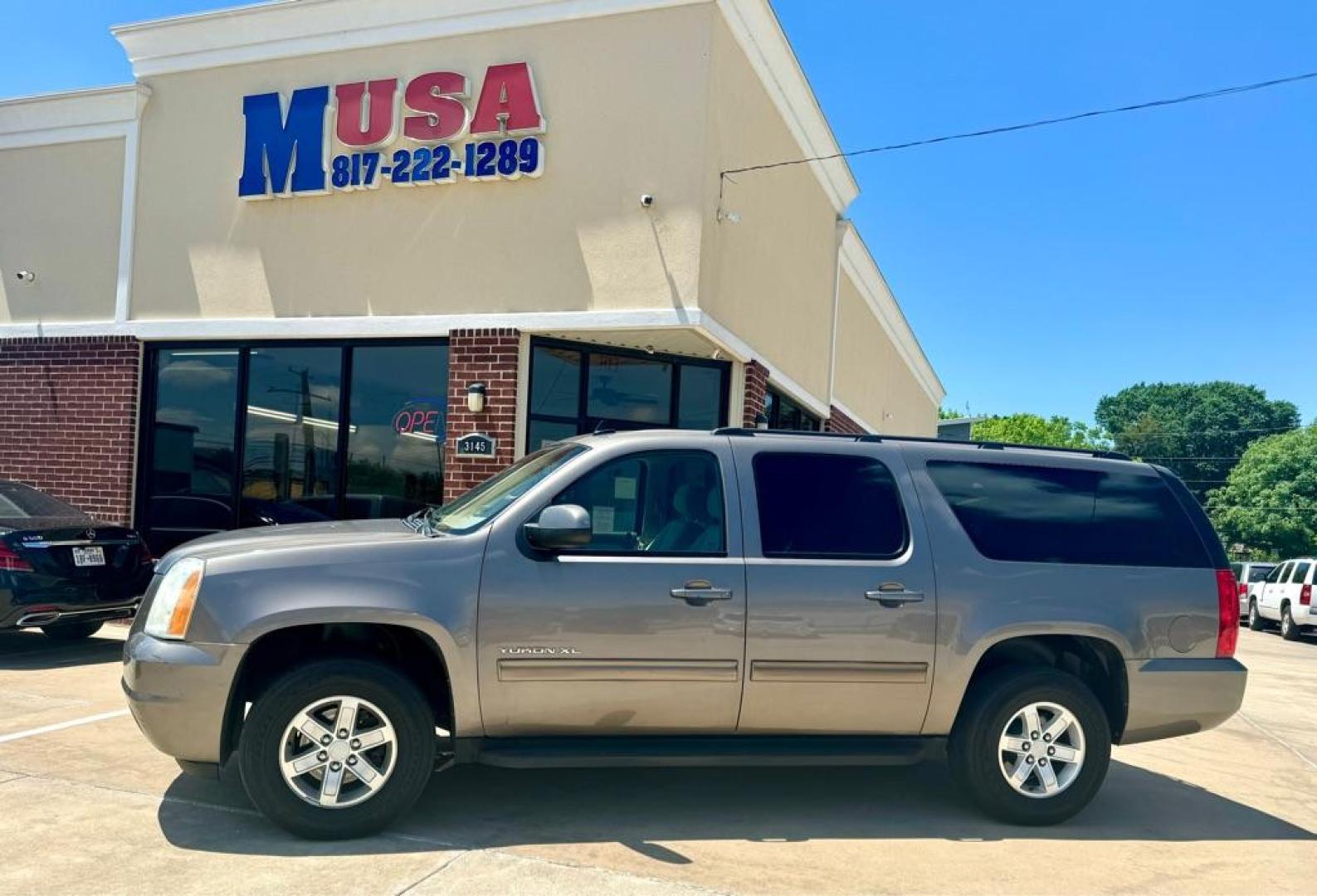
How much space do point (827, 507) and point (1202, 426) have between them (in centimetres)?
8988

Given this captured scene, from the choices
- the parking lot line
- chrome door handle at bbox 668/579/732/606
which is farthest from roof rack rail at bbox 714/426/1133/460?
the parking lot line

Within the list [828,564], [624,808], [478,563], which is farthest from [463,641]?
[828,564]

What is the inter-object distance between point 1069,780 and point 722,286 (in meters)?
5.95

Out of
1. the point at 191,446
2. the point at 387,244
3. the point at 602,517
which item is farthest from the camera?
the point at 191,446

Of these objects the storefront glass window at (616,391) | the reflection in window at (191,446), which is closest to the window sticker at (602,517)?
the storefront glass window at (616,391)

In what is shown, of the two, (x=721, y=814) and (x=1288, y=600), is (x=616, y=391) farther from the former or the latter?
(x=1288, y=600)

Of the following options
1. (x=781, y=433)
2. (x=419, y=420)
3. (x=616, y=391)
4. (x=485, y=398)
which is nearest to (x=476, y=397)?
(x=485, y=398)

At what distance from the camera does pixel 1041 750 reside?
4.91 meters

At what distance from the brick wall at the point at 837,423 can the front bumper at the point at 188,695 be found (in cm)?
1135

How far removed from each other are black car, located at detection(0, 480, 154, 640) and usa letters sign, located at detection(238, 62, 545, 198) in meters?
4.01

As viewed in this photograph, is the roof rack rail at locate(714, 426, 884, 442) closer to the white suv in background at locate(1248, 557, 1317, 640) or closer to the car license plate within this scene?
the car license plate

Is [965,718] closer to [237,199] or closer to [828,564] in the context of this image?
[828,564]

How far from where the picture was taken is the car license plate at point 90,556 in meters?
7.74

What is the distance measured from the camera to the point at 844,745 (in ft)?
15.6
